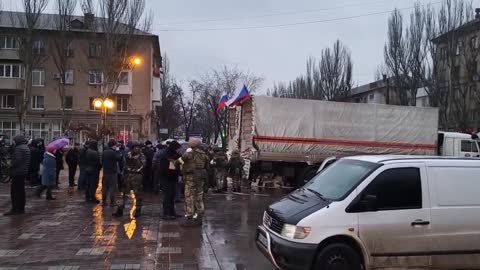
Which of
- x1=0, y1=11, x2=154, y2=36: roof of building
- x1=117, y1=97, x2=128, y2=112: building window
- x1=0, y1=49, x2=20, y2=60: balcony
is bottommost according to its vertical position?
x1=117, y1=97, x2=128, y2=112: building window

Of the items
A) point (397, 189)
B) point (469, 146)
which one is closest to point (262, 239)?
point (397, 189)

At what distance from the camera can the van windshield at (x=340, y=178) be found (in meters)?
7.11

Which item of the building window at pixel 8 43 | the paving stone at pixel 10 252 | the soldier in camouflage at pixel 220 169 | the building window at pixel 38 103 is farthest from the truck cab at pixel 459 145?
the building window at pixel 38 103

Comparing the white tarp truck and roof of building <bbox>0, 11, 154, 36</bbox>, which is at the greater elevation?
roof of building <bbox>0, 11, 154, 36</bbox>

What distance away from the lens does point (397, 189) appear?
7.07 metres

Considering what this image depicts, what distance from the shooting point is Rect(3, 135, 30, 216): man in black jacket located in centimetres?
1220

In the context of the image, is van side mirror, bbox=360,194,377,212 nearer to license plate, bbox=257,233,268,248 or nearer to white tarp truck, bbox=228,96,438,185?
license plate, bbox=257,233,268,248

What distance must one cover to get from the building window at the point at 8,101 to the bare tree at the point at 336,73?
34.0m

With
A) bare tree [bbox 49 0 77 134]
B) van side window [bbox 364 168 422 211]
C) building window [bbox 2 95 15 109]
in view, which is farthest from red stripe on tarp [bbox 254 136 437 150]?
building window [bbox 2 95 15 109]

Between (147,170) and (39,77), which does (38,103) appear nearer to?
(39,77)

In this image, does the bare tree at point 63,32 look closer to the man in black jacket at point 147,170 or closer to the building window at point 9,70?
the building window at point 9,70

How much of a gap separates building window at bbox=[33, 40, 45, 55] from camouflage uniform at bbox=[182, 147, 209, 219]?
43.5 metres

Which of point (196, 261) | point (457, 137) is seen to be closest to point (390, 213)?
point (196, 261)

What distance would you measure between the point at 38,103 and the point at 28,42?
943 cm
